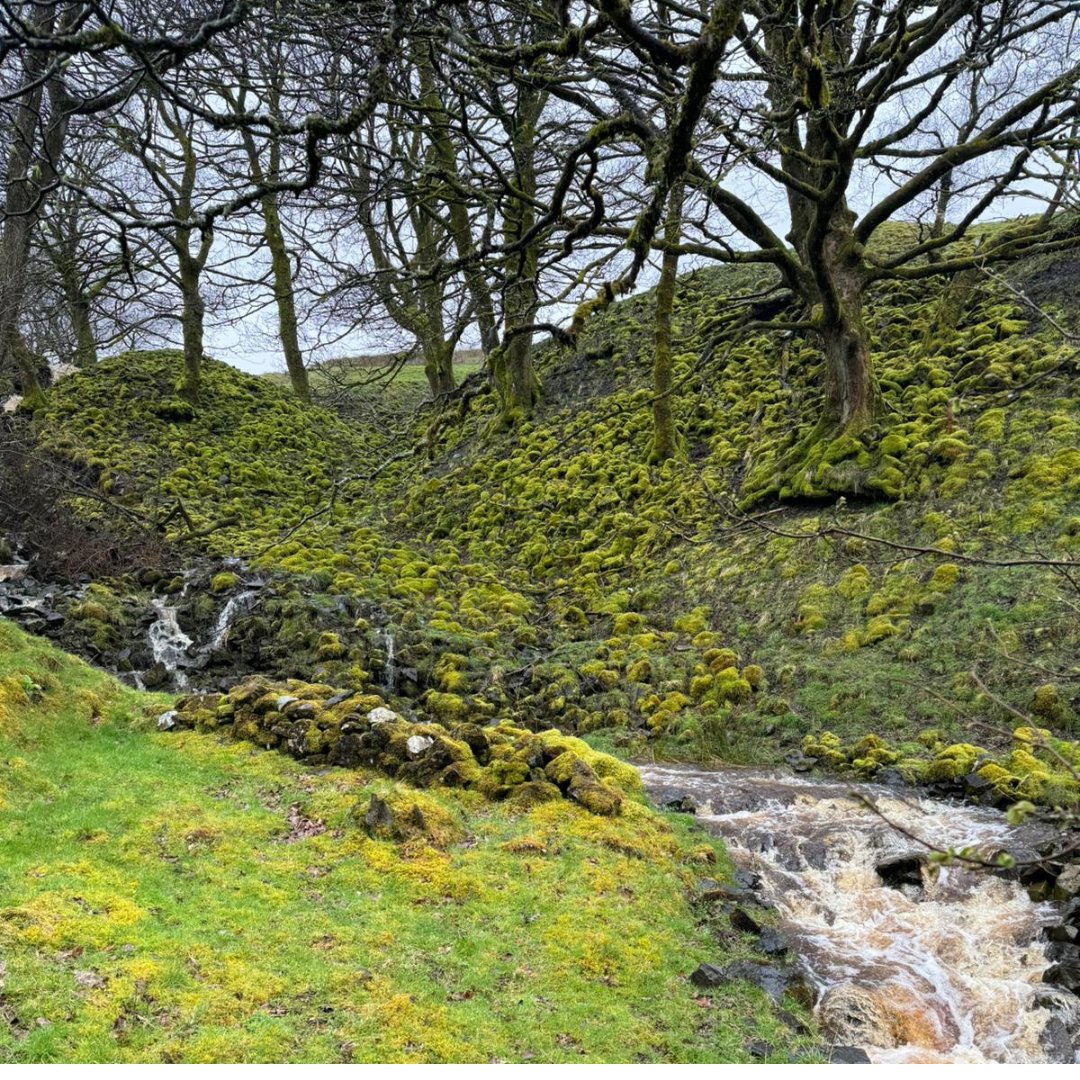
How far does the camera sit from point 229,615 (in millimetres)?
12297

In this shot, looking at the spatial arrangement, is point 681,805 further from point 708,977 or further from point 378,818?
point 378,818

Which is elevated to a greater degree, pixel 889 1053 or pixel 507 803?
pixel 507 803

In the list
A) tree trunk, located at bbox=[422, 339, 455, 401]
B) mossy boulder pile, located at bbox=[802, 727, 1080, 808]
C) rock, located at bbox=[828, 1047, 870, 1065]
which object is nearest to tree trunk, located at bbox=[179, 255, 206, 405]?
tree trunk, located at bbox=[422, 339, 455, 401]

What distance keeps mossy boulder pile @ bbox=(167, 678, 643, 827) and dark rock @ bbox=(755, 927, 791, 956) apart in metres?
1.69

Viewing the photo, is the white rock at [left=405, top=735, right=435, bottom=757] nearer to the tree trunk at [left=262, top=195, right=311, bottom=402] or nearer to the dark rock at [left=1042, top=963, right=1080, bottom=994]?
the dark rock at [left=1042, top=963, right=1080, bottom=994]

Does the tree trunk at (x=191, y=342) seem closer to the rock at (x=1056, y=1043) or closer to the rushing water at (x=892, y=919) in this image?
the rushing water at (x=892, y=919)

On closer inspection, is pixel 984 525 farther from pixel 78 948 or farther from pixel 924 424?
pixel 78 948

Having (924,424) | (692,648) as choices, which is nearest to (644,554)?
(692,648)

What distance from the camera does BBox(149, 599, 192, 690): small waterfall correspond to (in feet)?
35.9

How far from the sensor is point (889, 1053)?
4.71 metres

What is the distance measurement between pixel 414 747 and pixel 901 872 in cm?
425

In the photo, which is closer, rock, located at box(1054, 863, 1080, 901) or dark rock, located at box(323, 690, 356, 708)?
rock, located at box(1054, 863, 1080, 901)

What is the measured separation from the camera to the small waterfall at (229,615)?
11.7 metres

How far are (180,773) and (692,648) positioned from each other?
21.9 feet
